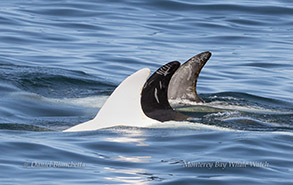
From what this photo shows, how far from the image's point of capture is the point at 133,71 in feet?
51.7

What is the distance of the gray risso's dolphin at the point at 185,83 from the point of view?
1141 cm

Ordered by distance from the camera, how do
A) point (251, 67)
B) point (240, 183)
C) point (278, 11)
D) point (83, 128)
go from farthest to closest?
point (278, 11), point (251, 67), point (83, 128), point (240, 183)

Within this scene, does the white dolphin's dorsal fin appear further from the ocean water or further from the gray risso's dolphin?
the gray risso's dolphin

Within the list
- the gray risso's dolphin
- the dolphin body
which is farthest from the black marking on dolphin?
the gray risso's dolphin

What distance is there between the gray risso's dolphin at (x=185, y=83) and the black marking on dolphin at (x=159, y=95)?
5.57 feet

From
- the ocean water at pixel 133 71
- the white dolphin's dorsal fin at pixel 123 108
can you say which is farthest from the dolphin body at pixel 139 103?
the ocean water at pixel 133 71

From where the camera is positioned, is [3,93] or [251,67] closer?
[3,93]

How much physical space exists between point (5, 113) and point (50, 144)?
258 cm

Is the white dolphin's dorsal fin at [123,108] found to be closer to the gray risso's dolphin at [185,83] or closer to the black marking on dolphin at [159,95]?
the black marking on dolphin at [159,95]

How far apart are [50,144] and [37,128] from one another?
1388 millimetres

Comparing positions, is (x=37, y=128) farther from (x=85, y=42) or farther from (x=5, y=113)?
(x=85, y=42)

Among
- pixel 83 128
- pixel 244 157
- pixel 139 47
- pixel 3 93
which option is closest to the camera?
pixel 244 157

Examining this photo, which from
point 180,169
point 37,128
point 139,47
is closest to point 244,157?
point 180,169

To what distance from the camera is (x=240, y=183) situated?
6801mm
